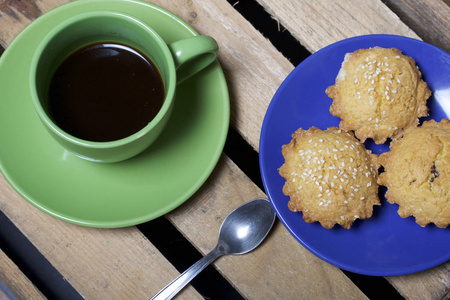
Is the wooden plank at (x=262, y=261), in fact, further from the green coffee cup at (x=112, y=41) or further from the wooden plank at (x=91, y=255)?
the green coffee cup at (x=112, y=41)

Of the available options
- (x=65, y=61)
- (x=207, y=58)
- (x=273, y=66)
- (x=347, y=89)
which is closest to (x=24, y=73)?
(x=65, y=61)

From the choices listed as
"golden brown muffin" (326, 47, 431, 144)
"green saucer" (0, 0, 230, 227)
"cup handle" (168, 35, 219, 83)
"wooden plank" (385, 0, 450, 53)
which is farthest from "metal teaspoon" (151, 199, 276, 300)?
"wooden plank" (385, 0, 450, 53)

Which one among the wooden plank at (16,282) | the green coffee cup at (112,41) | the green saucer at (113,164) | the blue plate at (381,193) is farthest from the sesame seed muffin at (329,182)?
the wooden plank at (16,282)

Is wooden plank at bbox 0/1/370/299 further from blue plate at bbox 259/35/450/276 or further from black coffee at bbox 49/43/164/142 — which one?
black coffee at bbox 49/43/164/142

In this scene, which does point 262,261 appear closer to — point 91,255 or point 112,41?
point 91,255

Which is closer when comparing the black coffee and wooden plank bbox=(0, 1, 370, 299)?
the black coffee
